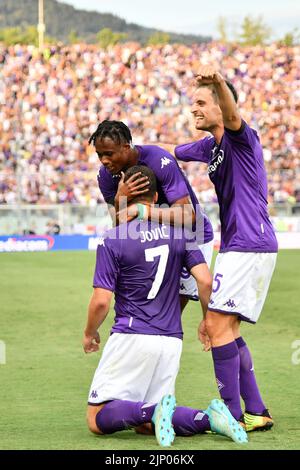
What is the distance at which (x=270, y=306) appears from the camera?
14617 mm

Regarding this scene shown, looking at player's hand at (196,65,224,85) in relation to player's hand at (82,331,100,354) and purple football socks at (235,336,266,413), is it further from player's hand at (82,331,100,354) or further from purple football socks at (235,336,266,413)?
purple football socks at (235,336,266,413)

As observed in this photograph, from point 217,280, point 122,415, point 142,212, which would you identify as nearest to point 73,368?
point 217,280

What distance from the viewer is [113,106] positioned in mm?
33375

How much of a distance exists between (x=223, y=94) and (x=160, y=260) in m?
1.12

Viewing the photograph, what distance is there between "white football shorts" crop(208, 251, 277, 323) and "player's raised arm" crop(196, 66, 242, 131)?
0.93m

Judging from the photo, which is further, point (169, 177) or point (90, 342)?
point (169, 177)

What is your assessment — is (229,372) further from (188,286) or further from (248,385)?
(188,286)

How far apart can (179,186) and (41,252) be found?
19301mm

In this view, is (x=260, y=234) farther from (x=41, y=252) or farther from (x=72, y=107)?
(x=72, y=107)

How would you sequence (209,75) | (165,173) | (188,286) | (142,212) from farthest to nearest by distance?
(188,286), (165,173), (142,212), (209,75)

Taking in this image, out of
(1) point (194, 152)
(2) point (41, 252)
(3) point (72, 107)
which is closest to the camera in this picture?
(1) point (194, 152)

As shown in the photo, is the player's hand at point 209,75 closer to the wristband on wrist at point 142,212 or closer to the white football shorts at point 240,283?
the wristband on wrist at point 142,212

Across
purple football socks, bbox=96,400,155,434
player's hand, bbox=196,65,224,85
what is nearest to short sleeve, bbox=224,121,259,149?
player's hand, bbox=196,65,224,85
